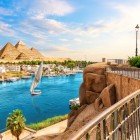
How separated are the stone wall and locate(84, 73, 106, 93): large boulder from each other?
3.70ft

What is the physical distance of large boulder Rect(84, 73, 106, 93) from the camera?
103ft

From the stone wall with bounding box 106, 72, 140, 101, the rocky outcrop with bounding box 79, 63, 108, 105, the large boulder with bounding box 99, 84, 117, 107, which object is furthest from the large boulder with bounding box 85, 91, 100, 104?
the large boulder with bounding box 99, 84, 117, 107

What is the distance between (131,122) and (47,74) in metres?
181

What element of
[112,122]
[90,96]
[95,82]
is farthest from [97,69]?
[112,122]

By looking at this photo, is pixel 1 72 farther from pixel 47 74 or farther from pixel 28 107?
pixel 28 107

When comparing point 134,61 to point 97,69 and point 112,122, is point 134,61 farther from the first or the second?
point 112,122

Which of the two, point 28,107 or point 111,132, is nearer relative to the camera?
point 111,132

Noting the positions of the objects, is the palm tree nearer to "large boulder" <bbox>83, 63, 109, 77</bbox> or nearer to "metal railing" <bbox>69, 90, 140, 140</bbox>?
"large boulder" <bbox>83, 63, 109, 77</bbox>

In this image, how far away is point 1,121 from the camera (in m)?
57.2

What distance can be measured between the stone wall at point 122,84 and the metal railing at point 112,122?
1574 centimetres

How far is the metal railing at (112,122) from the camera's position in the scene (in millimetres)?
2939

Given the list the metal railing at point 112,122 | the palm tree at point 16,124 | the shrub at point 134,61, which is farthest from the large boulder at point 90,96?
the metal railing at point 112,122

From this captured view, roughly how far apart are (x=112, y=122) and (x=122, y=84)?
2175 cm

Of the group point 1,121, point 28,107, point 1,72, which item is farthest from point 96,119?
point 1,72
